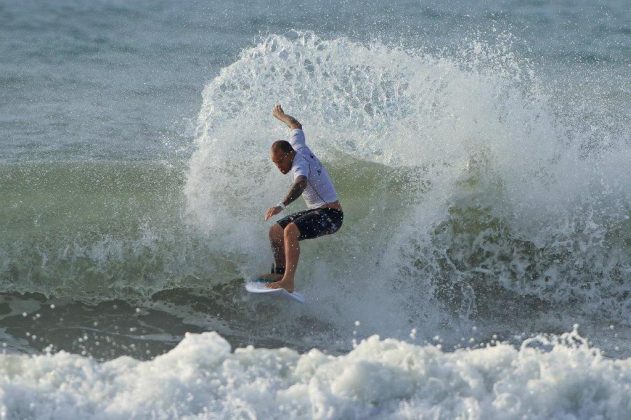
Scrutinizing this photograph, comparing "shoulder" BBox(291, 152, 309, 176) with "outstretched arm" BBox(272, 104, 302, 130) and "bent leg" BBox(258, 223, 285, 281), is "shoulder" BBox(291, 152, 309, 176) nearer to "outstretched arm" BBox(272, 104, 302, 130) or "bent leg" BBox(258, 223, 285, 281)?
"outstretched arm" BBox(272, 104, 302, 130)

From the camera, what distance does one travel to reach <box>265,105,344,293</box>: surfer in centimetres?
852

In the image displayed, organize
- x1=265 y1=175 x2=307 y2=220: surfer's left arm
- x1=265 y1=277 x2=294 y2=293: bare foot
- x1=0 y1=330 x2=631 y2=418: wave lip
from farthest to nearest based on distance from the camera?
x1=265 y1=277 x2=294 y2=293: bare foot → x1=265 y1=175 x2=307 y2=220: surfer's left arm → x1=0 y1=330 x2=631 y2=418: wave lip

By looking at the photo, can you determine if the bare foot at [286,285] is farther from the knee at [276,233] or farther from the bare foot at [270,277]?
the knee at [276,233]

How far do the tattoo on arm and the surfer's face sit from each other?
9.6 inches

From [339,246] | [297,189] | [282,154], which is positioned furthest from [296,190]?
[339,246]

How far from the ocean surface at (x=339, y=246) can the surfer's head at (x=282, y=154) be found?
1.41m

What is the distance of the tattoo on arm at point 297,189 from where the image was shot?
325 inches

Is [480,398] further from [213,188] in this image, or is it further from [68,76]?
[68,76]

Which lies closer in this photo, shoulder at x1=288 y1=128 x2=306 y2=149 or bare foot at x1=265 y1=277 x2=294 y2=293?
bare foot at x1=265 y1=277 x2=294 y2=293

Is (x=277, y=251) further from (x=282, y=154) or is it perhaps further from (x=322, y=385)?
(x=322, y=385)

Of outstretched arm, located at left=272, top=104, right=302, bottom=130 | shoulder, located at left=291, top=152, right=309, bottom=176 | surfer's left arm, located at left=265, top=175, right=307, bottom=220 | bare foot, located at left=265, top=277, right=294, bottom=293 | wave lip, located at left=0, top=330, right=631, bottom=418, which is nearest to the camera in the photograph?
wave lip, located at left=0, top=330, right=631, bottom=418

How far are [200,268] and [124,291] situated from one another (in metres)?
0.79

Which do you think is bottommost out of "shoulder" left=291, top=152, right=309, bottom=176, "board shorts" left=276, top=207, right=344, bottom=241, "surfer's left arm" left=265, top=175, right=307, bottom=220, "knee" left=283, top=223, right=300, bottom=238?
"knee" left=283, top=223, right=300, bottom=238

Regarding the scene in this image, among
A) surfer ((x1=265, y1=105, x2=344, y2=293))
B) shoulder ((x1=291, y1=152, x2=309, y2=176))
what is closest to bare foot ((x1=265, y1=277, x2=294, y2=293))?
surfer ((x1=265, y1=105, x2=344, y2=293))
